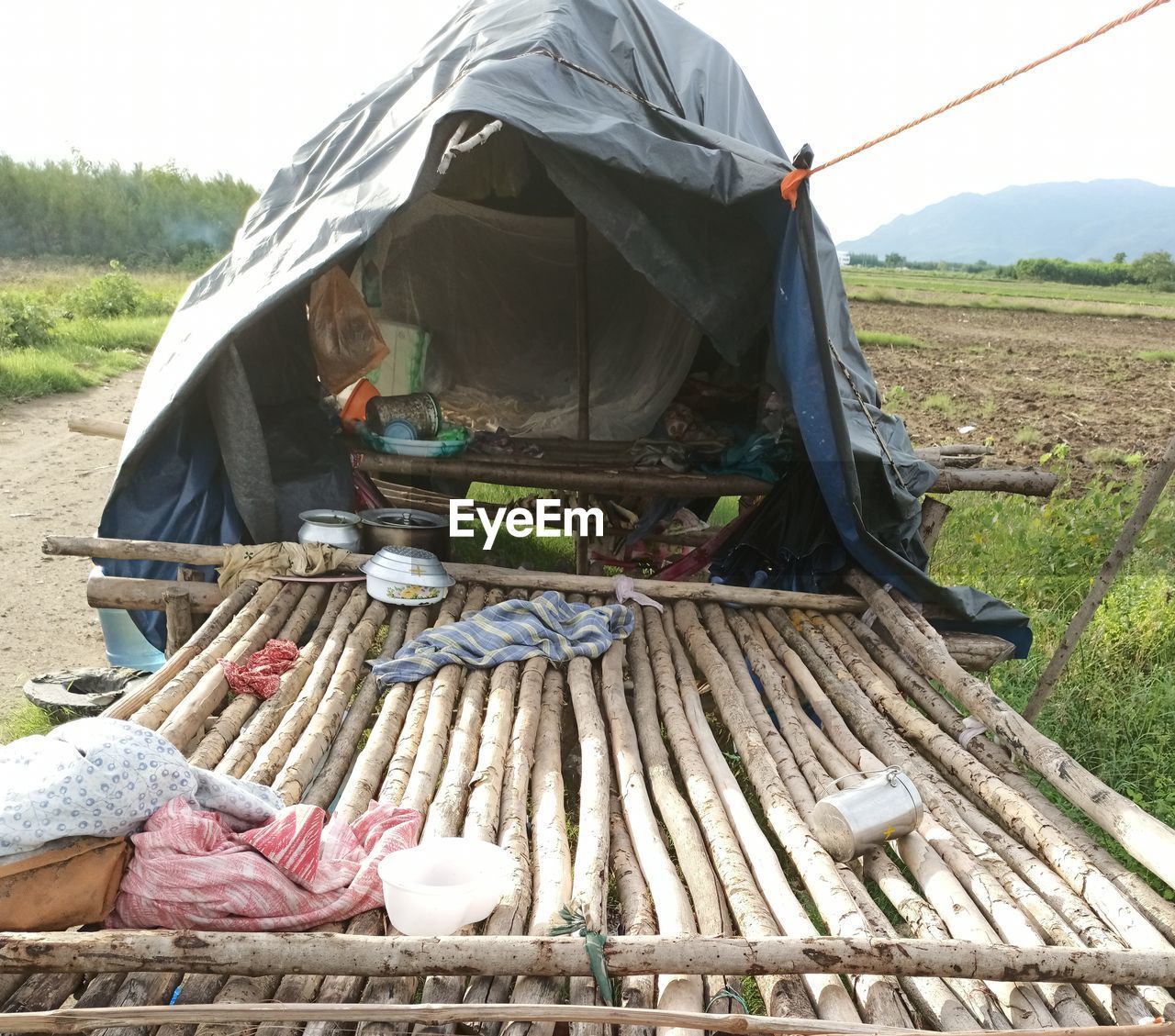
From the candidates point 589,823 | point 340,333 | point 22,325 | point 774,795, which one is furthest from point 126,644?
point 22,325

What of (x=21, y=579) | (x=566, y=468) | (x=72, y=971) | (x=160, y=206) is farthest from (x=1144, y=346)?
(x=160, y=206)

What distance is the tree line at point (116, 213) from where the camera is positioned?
69.0 feet

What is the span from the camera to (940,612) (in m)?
3.96

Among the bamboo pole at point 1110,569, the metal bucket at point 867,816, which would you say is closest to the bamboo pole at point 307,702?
the metal bucket at point 867,816

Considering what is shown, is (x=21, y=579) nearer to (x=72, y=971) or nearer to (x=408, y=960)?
(x=72, y=971)

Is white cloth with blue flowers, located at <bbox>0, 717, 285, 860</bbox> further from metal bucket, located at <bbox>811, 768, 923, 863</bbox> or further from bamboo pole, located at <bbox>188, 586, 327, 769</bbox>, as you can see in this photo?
metal bucket, located at <bbox>811, 768, 923, 863</bbox>

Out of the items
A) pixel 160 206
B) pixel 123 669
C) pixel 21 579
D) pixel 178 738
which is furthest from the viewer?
pixel 160 206

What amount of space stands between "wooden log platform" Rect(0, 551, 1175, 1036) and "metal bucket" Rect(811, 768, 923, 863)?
0.21 feet

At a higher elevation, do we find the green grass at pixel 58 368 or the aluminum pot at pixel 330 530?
the aluminum pot at pixel 330 530

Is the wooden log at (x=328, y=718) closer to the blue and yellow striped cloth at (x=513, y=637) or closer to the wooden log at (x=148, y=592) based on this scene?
the blue and yellow striped cloth at (x=513, y=637)

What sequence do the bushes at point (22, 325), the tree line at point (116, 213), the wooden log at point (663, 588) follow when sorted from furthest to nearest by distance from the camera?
the tree line at point (116, 213), the bushes at point (22, 325), the wooden log at point (663, 588)

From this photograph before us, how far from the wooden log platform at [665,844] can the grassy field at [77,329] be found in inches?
285

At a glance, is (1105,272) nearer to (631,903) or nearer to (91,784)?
(631,903)

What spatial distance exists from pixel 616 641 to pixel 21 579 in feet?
13.1
